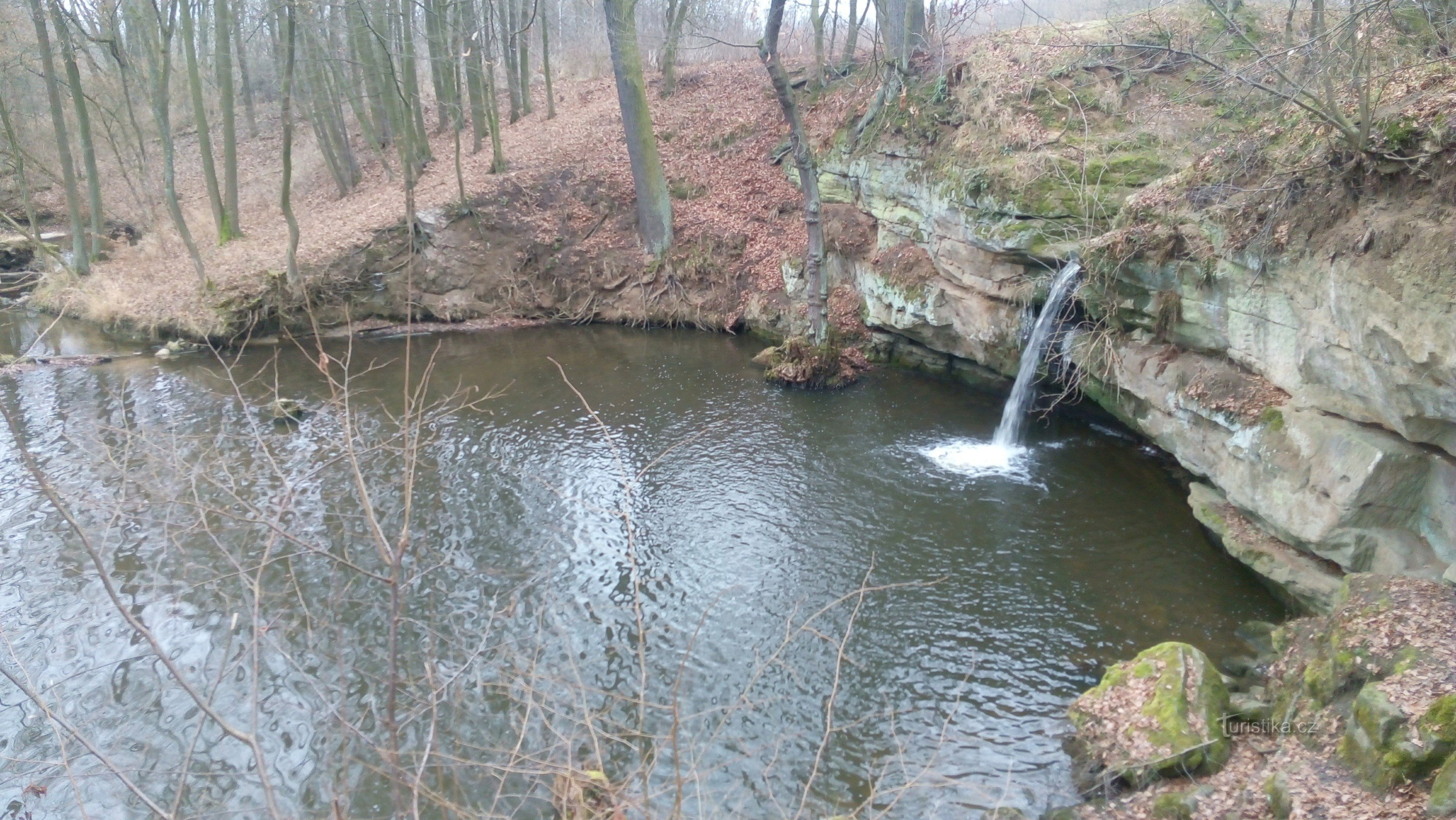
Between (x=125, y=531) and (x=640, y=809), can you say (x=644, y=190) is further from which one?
(x=640, y=809)

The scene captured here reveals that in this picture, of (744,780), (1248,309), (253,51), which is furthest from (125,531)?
(253,51)

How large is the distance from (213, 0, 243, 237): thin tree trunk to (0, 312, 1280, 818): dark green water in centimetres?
723

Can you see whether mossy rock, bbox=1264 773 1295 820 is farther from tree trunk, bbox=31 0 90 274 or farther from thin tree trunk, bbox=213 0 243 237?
tree trunk, bbox=31 0 90 274

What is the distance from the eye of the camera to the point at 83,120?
1783 cm

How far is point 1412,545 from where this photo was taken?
6609 mm

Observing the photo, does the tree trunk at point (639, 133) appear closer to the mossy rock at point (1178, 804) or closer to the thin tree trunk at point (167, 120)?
the thin tree trunk at point (167, 120)

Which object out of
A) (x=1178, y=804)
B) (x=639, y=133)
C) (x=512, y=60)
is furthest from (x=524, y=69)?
(x=1178, y=804)

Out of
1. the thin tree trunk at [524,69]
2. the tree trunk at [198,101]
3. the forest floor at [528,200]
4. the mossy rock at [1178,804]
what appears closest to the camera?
the mossy rock at [1178,804]

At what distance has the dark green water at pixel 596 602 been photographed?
5457 mm

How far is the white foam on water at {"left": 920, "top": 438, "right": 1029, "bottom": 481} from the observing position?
1027cm

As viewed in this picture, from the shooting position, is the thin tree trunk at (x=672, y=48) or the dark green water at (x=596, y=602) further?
the thin tree trunk at (x=672, y=48)

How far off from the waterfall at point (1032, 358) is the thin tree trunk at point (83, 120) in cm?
1916

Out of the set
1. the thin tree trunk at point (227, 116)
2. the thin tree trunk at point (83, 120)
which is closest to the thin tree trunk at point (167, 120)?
the thin tree trunk at point (227, 116)

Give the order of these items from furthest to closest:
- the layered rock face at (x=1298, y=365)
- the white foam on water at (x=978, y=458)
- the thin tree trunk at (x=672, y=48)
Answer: the thin tree trunk at (x=672, y=48) → the white foam on water at (x=978, y=458) → the layered rock face at (x=1298, y=365)
